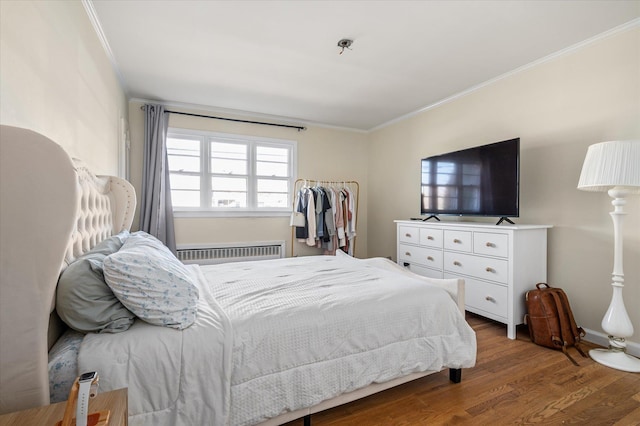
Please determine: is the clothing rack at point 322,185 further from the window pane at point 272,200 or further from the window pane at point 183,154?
the window pane at point 183,154

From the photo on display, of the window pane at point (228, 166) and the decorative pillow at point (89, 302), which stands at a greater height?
the window pane at point (228, 166)

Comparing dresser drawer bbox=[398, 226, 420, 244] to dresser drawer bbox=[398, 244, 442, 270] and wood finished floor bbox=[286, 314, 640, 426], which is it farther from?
wood finished floor bbox=[286, 314, 640, 426]

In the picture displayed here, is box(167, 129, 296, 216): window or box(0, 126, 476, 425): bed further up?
box(167, 129, 296, 216): window

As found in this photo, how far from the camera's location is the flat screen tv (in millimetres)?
2652

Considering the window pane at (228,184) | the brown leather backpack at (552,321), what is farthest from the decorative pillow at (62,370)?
the window pane at (228,184)

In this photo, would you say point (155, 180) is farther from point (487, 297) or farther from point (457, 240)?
point (487, 297)

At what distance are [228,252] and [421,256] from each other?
→ 251 centimetres

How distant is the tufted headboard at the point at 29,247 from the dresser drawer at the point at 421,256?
10.0 feet

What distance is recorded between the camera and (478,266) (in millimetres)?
2730

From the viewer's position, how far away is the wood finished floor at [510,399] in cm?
151

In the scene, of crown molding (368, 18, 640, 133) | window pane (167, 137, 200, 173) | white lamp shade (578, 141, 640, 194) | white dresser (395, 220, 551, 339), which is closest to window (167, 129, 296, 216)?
window pane (167, 137, 200, 173)

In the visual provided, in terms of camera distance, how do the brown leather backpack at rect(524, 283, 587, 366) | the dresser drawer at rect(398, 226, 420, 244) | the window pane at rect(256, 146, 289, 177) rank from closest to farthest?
A: the brown leather backpack at rect(524, 283, 587, 366) → the dresser drawer at rect(398, 226, 420, 244) → the window pane at rect(256, 146, 289, 177)

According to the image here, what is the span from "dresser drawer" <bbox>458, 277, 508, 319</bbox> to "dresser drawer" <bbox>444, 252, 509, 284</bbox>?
0.07m

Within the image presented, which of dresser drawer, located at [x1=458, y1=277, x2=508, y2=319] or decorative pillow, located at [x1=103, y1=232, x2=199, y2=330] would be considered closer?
decorative pillow, located at [x1=103, y1=232, x2=199, y2=330]
